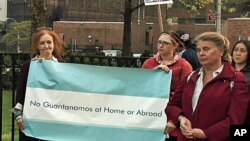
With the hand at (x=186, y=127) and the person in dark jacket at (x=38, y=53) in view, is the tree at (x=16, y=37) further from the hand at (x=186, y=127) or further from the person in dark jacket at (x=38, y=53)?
the hand at (x=186, y=127)

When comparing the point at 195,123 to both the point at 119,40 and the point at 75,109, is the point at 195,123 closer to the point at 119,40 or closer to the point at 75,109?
the point at 75,109

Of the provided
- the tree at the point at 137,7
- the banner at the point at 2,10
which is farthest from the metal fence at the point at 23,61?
the tree at the point at 137,7

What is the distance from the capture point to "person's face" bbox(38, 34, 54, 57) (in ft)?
18.7

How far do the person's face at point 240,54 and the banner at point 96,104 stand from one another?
2.83ft

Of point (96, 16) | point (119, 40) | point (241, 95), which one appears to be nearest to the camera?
point (241, 95)

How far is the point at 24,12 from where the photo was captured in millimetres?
83500

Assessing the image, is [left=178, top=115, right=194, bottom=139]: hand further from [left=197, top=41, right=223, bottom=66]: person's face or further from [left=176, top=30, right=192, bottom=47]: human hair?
[left=176, top=30, right=192, bottom=47]: human hair

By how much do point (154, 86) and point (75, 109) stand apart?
3.16 feet

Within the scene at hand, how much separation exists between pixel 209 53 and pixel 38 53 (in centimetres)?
233

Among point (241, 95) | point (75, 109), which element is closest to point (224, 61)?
point (241, 95)

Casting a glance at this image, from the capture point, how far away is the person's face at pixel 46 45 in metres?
5.70

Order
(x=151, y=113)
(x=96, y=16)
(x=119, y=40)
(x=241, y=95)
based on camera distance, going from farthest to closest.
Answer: (x=96, y=16)
(x=119, y=40)
(x=151, y=113)
(x=241, y=95)

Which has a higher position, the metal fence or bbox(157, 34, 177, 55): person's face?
bbox(157, 34, 177, 55): person's face

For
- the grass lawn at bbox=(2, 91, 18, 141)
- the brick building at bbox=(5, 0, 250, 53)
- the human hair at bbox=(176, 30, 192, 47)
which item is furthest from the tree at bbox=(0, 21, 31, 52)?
the human hair at bbox=(176, 30, 192, 47)
